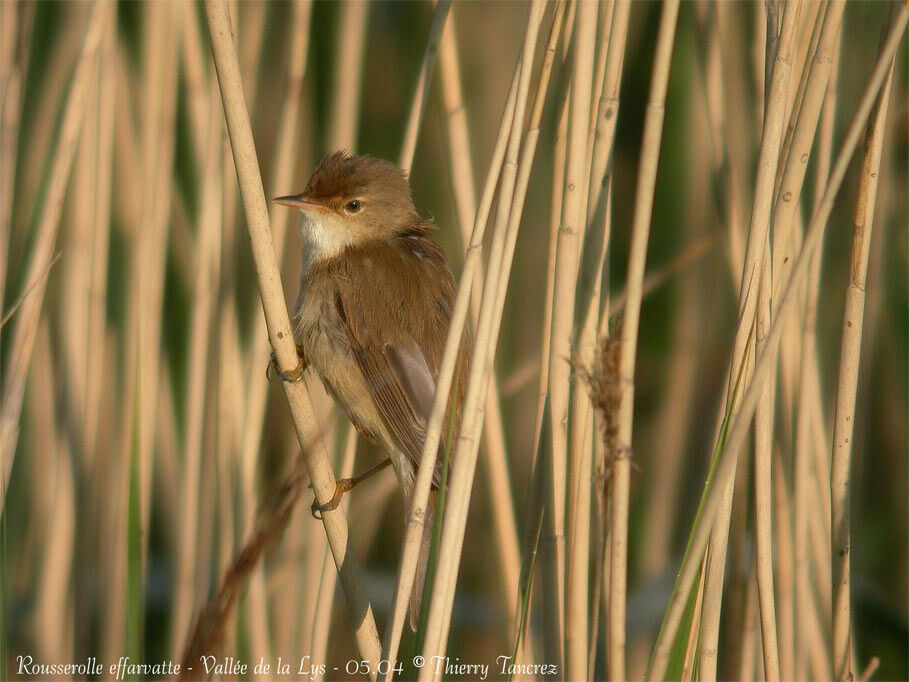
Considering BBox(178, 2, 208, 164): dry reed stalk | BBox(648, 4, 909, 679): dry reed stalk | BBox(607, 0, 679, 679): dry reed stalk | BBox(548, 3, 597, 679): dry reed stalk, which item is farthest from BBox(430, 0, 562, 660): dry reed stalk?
BBox(178, 2, 208, 164): dry reed stalk

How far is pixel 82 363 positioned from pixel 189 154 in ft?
3.70

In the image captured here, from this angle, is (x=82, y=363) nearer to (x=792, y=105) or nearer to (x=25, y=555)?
(x=25, y=555)

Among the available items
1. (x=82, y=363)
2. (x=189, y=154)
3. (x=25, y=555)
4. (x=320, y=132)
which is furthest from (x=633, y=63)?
(x=25, y=555)

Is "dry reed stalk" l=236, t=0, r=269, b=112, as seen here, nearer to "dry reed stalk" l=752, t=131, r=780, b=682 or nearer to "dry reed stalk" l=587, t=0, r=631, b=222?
"dry reed stalk" l=587, t=0, r=631, b=222

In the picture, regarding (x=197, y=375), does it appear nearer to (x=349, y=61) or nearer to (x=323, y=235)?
(x=323, y=235)

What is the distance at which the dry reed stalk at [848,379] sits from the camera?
1931 mm

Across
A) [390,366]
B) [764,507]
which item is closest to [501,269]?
[764,507]

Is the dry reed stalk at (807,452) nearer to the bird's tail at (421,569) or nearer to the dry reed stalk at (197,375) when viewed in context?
the bird's tail at (421,569)

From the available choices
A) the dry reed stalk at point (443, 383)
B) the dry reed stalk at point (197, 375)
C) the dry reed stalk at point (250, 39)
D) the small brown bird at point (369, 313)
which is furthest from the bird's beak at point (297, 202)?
the dry reed stalk at point (443, 383)

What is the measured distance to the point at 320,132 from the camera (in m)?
3.74

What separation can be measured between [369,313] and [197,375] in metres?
0.49

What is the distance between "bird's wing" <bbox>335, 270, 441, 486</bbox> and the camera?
7.91 feet

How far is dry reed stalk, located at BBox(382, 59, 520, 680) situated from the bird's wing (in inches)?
24.2

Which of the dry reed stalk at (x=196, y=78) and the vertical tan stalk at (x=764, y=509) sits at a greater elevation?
the dry reed stalk at (x=196, y=78)
